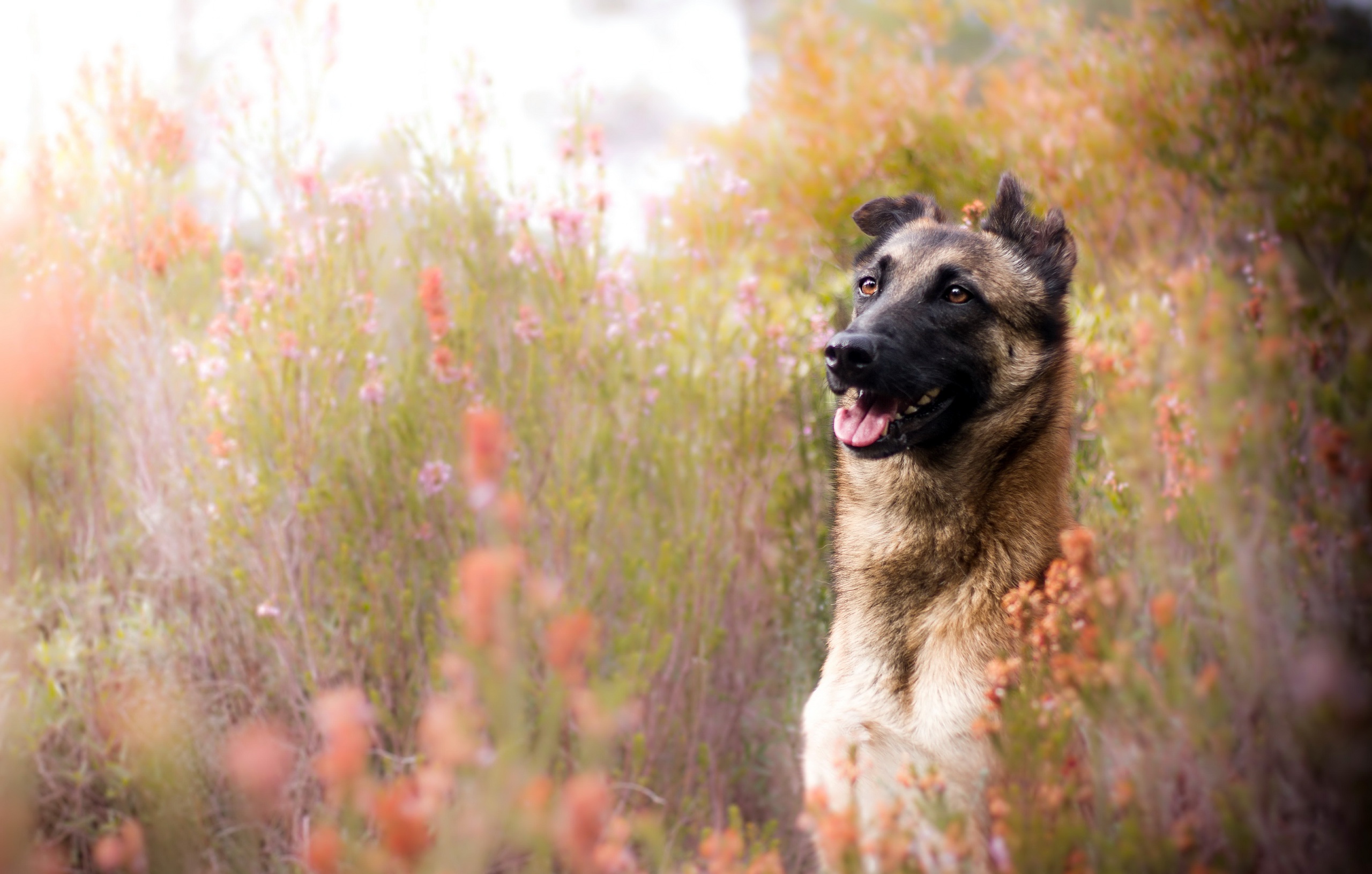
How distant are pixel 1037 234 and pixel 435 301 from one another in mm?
2172

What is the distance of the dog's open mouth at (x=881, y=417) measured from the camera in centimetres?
286

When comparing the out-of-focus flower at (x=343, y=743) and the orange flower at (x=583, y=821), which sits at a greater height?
the out-of-focus flower at (x=343, y=743)

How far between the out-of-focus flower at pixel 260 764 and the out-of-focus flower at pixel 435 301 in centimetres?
156

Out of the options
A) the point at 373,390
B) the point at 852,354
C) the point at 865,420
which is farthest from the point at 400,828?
the point at 373,390

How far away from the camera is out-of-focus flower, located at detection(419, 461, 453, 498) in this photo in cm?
385

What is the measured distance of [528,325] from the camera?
13.3ft

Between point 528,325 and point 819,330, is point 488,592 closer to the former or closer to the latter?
point 528,325

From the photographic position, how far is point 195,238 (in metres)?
4.83

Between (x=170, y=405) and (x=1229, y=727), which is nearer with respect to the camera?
(x=1229, y=727)

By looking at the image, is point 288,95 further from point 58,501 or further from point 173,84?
point 58,501

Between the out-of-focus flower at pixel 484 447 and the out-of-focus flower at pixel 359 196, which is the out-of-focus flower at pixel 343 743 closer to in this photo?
the out-of-focus flower at pixel 484 447

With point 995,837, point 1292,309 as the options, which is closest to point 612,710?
point 995,837

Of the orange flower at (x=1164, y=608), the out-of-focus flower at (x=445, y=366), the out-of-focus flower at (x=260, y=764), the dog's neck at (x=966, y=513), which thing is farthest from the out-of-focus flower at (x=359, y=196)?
the orange flower at (x=1164, y=608)

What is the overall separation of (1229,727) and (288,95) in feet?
13.2
